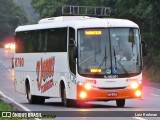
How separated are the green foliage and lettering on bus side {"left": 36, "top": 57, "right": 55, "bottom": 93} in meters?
125

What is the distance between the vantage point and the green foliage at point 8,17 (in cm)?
15212

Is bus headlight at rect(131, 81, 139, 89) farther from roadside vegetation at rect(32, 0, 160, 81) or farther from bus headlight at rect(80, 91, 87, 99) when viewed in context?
roadside vegetation at rect(32, 0, 160, 81)

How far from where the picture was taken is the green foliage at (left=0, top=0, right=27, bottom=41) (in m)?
152

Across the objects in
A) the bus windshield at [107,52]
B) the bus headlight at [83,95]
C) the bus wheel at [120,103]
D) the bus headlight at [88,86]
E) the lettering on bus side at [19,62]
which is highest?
the bus windshield at [107,52]

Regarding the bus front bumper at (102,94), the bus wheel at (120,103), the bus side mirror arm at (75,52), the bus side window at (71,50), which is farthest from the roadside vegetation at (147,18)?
the bus side mirror arm at (75,52)

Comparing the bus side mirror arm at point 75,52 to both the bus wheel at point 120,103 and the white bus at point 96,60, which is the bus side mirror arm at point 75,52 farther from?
the bus wheel at point 120,103

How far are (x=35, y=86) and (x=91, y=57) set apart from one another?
5.38 metres

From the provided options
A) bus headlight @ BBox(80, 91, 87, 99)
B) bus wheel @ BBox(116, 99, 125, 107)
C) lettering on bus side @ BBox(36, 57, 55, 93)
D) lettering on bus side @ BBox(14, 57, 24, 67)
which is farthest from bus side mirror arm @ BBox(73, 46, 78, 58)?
lettering on bus side @ BBox(14, 57, 24, 67)

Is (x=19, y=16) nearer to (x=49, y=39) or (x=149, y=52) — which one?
(x=149, y=52)

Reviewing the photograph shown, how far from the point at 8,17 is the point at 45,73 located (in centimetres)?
12977

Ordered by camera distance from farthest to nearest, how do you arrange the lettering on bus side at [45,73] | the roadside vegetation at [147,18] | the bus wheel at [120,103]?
the roadside vegetation at [147,18] → the lettering on bus side at [45,73] → the bus wheel at [120,103]

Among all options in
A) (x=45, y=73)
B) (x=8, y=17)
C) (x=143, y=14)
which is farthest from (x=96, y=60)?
(x=8, y=17)

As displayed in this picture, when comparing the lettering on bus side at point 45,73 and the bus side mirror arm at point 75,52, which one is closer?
the bus side mirror arm at point 75,52

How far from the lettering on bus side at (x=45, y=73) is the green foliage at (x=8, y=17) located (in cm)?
12497
